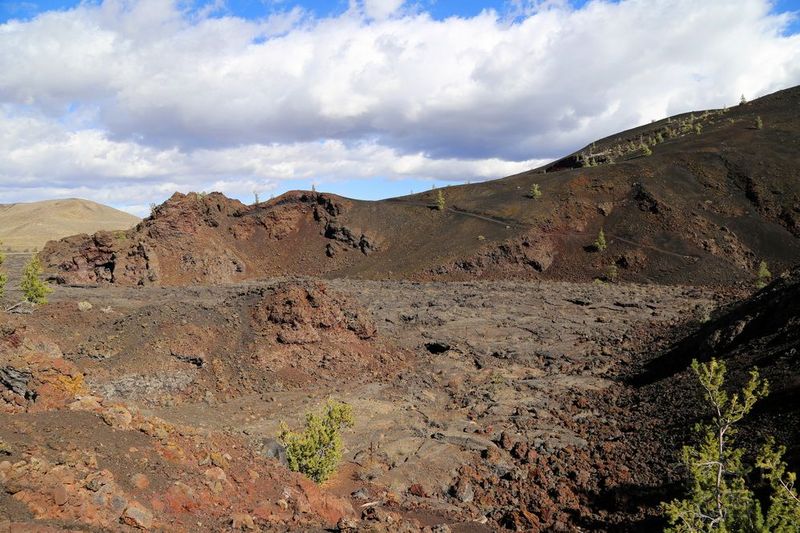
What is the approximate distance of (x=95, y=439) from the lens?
5.98 meters

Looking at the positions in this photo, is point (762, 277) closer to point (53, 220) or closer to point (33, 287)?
point (33, 287)

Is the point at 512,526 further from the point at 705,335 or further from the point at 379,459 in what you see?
the point at 705,335

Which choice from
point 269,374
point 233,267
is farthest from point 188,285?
point 269,374

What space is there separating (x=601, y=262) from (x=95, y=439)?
98.6ft

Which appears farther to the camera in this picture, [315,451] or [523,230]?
[523,230]

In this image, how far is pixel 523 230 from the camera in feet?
113

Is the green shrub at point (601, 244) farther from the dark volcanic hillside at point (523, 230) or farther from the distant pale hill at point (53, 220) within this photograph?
the distant pale hill at point (53, 220)

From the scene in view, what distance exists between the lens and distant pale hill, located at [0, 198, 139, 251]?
96.7 m

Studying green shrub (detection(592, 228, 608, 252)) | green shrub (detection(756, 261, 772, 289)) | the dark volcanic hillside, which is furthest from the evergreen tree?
green shrub (detection(756, 261, 772, 289))

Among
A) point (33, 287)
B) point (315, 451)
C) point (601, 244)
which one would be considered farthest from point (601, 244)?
point (33, 287)

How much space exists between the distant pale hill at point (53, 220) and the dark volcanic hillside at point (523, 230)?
208 ft

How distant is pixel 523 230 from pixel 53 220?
384ft

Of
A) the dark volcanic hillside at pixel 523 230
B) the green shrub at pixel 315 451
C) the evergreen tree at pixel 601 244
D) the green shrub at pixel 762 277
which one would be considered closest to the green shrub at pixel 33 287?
the dark volcanic hillside at pixel 523 230

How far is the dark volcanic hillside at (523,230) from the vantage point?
3073 cm
